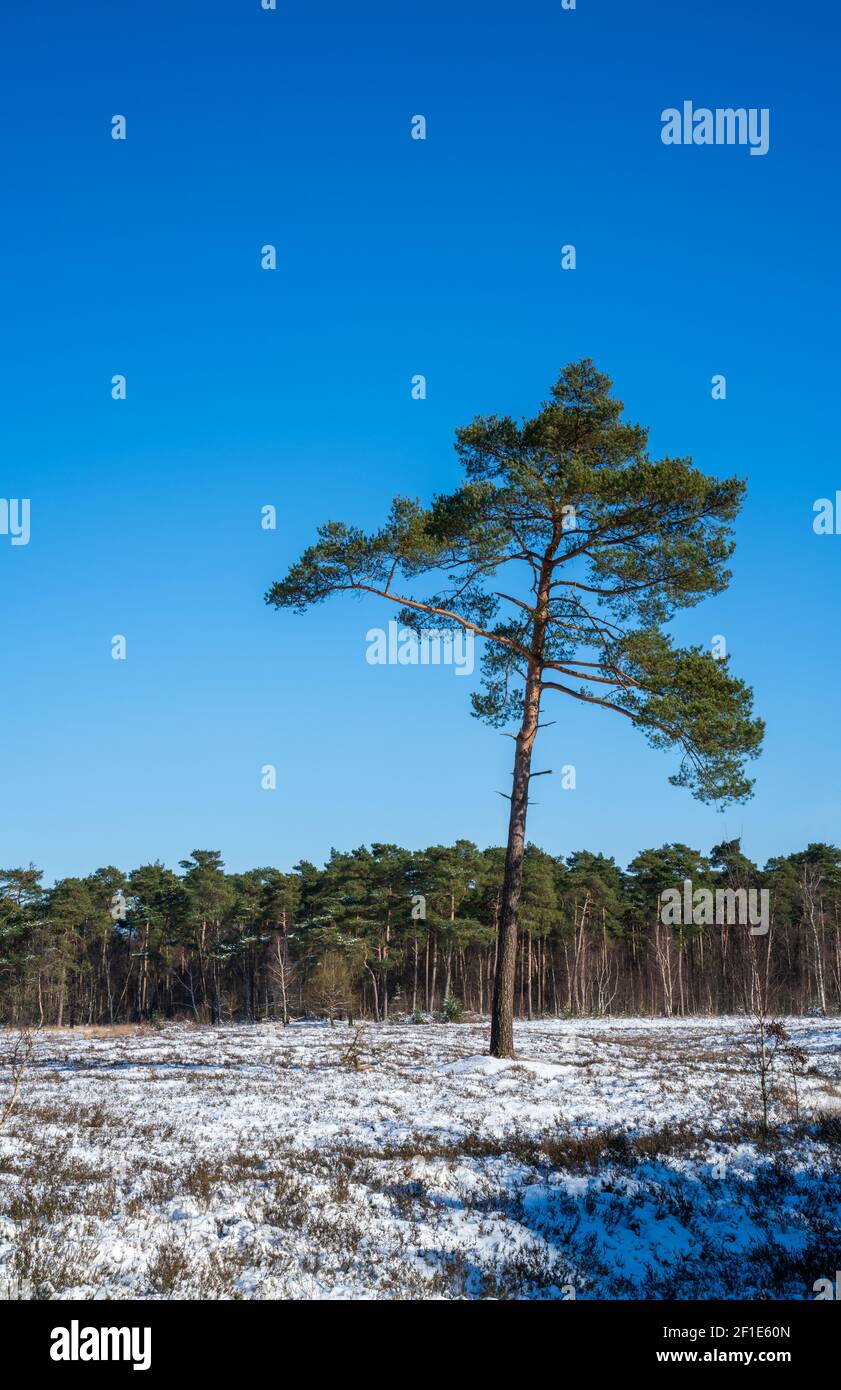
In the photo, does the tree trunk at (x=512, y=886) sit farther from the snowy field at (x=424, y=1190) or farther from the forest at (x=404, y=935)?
the forest at (x=404, y=935)

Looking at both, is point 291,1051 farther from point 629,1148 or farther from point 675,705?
point 629,1148

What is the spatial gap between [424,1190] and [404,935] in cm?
5151

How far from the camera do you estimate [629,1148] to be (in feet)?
32.1

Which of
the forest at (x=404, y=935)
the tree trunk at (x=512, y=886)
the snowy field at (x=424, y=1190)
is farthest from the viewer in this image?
the forest at (x=404, y=935)

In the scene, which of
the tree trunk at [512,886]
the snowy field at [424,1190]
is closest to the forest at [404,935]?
A: the tree trunk at [512,886]

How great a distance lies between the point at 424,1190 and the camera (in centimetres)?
837

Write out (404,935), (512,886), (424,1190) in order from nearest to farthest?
1. (424,1190)
2. (512,886)
3. (404,935)

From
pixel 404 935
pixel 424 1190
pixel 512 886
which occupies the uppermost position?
pixel 512 886

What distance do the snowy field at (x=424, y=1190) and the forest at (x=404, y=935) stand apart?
3739 cm

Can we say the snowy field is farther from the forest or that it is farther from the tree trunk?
the forest

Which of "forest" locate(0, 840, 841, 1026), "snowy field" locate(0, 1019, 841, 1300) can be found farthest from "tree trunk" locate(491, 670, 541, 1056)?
"forest" locate(0, 840, 841, 1026)

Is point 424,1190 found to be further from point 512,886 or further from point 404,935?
point 404,935

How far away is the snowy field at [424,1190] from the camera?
6.28m

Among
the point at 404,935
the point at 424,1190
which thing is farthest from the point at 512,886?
the point at 404,935
